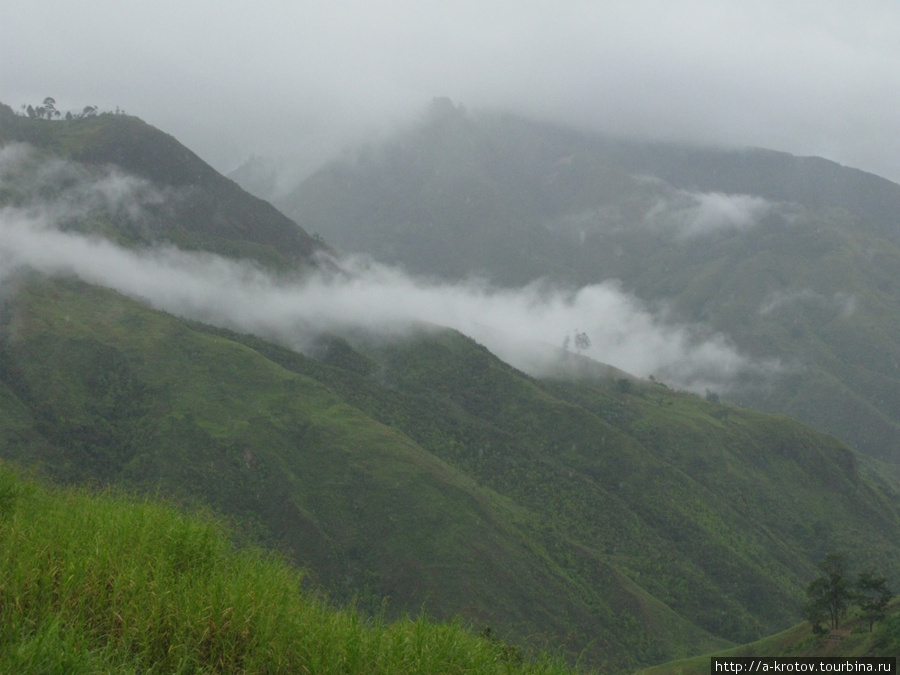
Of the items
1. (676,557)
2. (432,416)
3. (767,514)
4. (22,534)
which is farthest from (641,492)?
(22,534)

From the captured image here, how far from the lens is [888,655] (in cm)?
5322

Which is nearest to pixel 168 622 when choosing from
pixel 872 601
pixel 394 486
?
pixel 872 601

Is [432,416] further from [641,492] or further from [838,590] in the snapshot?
[838,590]

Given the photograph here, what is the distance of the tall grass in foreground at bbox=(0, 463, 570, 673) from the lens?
11.4 metres

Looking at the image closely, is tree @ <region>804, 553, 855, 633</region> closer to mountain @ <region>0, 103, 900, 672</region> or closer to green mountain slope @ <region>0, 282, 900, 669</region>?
mountain @ <region>0, 103, 900, 672</region>

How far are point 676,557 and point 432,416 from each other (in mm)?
68435

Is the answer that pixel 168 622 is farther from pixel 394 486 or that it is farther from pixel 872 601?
pixel 394 486

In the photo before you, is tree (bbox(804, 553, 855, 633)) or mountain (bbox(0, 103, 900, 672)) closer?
tree (bbox(804, 553, 855, 633))

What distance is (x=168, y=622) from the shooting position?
12.1 metres

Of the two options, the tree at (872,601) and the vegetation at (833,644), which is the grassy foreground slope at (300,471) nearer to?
the vegetation at (833,644)

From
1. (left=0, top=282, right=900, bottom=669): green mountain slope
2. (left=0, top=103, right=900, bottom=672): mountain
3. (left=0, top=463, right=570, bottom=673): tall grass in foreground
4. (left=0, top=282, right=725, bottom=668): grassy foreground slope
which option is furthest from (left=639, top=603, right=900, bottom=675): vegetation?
(left=0, top=463, right=570, bottom=673): tall grass in foreground

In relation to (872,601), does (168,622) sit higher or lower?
higher

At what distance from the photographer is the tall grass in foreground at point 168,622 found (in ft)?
37.4

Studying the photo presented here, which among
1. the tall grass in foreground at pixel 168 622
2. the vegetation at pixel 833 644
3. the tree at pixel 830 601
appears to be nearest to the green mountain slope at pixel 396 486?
the vegetation at pixel 833 644
